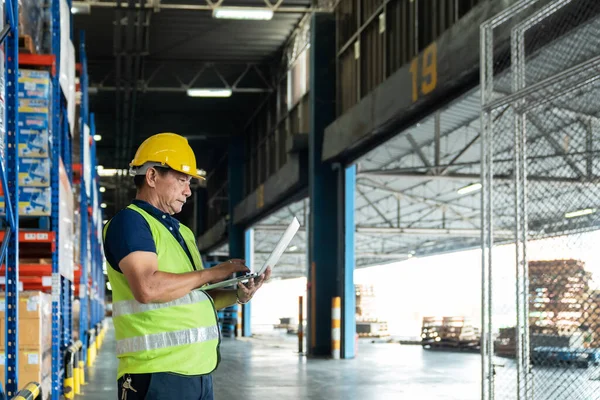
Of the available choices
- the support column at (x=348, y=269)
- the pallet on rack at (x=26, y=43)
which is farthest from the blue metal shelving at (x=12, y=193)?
the support column at (x=348, y=269)

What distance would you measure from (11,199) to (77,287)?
362 inches

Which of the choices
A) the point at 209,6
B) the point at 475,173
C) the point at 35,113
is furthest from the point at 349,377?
the point at 475,173

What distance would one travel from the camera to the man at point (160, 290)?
9.98ft

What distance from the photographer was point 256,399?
10219 millimetres

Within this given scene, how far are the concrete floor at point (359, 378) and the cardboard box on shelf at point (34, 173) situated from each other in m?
3.76

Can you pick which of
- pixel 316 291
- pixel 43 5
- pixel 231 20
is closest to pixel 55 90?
pixel 43 5

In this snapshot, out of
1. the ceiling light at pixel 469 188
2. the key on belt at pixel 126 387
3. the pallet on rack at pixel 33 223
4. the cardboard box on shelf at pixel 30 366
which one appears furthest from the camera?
the ceiling light at pixel 469 188

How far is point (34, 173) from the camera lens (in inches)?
293

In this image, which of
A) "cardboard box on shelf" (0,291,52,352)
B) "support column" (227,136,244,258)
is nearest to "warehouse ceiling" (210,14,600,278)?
"support column" (227,136,244,258)

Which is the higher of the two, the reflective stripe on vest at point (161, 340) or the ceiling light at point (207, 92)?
the ceiling light at point (207, 92)

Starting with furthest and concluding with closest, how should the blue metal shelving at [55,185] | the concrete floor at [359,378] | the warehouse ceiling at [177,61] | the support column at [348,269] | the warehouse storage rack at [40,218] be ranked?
the warehouse ceiling at [177,61] → the support column at [348,269] → the concrete floor at [359,378] → the blue metal shelving at [55,185] → the warehouse storage rack at [40,218]

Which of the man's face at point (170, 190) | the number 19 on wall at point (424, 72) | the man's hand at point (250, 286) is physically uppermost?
the number 19 on wall at point (424, 72)

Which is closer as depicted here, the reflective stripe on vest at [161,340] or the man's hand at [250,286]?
the reflective stripe on vest at [161,340]

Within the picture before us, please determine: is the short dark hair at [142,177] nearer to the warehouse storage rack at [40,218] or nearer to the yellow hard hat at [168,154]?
the yellow hard hat at [168,154]
